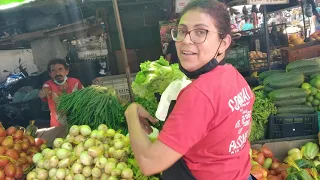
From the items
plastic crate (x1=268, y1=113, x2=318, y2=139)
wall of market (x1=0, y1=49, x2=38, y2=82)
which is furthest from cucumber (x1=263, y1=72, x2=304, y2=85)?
wall of market (x1=0, y1=49, x2=38, y2=82)

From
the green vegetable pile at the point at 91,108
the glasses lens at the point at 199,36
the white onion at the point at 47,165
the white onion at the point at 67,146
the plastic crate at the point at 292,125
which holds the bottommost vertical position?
the plastic crate at the point at 292,125

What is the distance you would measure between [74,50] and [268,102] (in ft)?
16.7

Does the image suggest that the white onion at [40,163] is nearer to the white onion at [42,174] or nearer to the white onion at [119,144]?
the white onion at [42,174]

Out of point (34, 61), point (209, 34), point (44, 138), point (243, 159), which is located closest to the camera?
point (209, 34)

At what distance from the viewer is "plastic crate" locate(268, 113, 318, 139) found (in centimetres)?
347

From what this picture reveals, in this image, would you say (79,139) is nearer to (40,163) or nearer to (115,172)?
(40,163)

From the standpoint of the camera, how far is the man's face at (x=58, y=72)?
4.69m

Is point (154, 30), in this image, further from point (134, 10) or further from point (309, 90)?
point (309, 90)

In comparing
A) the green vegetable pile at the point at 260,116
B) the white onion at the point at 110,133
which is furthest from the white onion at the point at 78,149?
the green vegetable pile at the point at 260,116

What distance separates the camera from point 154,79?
287 cm

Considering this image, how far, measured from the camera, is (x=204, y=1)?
54.8 inches

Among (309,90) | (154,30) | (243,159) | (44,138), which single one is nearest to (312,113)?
(309,90)

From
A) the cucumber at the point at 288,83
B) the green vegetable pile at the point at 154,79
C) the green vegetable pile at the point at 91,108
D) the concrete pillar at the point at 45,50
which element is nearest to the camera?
the green vegetable pile at the point at 91,108

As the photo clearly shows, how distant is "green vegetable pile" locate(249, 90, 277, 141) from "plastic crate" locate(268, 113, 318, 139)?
0.28 feet
